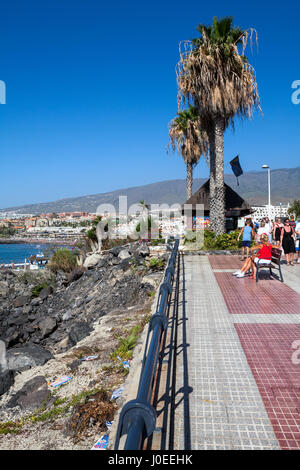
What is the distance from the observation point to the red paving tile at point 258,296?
6.72 metres

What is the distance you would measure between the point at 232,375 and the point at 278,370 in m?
0.61

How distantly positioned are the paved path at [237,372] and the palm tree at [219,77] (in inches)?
389

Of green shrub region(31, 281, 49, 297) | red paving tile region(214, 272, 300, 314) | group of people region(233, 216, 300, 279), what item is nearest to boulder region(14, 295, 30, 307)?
green shrub region(31, 281, 49, 297)

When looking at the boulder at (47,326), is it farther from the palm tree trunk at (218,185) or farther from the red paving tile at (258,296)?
the palm tree trunk at (218,185)

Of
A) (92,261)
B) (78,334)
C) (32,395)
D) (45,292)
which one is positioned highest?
(92,261)

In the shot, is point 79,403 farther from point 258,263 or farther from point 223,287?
point 258,263

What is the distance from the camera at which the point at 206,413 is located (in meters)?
3.37

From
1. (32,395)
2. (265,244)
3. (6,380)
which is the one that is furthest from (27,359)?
(265,244)

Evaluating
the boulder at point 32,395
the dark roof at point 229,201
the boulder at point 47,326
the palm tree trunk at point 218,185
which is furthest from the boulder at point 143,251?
the boulder at point 32,395

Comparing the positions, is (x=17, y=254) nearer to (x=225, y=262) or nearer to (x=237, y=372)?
(x=225, y=262)

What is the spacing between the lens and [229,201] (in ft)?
70.8

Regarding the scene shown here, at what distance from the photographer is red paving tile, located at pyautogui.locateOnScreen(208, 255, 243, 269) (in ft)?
38.8

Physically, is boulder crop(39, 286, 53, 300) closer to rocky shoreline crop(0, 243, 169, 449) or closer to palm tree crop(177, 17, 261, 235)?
rocky shoreline crop(0, 243, 169, 449)
